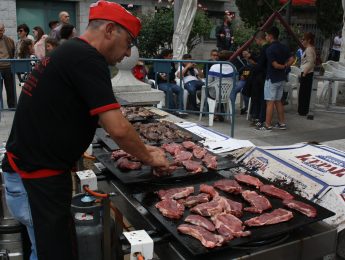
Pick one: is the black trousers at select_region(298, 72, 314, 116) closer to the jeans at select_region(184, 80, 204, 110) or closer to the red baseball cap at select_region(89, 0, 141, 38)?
the jeans at select_region(184, 80, 204, 110)

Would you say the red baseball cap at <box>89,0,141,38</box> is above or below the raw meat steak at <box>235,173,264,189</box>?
above

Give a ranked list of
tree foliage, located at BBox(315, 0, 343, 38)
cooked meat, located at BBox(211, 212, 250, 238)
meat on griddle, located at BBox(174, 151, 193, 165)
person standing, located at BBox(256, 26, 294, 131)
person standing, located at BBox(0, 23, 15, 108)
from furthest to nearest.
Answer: tree foliage, located at BBox(315, 0, 343, 38), person standing, located at BBox(0, 23, 15, 108), person standing, located at BBox(256, 26, 294, 131), meat on griddle, located at BBox(174, 151, 193, 165), cooked meat, located at BBox(211, 212, 250, 238)

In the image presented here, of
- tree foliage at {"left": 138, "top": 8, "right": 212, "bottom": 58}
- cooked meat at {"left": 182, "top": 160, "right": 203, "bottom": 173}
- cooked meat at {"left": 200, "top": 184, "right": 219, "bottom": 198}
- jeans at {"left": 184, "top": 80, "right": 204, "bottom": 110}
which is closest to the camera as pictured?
cooked meat at {"left": 200, "top": 184, "right": 219, "bottom": 198}

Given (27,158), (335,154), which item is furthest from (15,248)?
(335,154)

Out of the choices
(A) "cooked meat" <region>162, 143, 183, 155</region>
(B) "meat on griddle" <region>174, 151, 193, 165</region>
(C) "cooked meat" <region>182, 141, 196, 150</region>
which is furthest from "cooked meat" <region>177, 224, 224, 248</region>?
(C) "cooked meat" <region>182, 141, 196, 150</region>

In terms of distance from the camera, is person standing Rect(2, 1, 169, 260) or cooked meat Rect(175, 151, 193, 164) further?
cooked meat Rect(175, 151, 193, 164)

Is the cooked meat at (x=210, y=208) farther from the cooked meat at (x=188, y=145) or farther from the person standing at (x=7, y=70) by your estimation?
the person standing at (x=7, y=70)

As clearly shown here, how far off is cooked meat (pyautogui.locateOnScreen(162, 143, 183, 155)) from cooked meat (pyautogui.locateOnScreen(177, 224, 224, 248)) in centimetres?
121

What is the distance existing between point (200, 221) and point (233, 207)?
279 mm

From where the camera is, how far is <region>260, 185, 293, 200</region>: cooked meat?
8.81ft

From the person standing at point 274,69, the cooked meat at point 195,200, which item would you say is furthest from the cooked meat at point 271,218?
the person standing at point 274,69

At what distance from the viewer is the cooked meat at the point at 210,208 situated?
8.03 ft

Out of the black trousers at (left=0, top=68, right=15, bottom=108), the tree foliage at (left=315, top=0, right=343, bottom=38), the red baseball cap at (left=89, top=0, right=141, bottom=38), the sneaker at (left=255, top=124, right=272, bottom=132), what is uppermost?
the tree foliage at (left=315, top=0, right=343, bottom=38)

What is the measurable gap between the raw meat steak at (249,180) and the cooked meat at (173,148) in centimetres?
64
